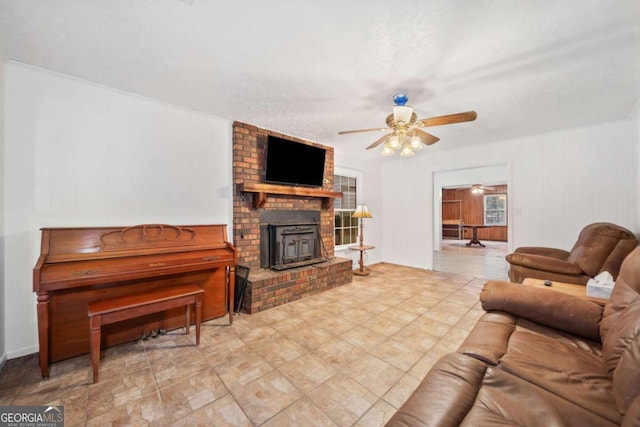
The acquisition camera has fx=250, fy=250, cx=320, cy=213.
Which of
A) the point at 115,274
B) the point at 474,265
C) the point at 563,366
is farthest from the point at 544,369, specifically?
the point at 474,265

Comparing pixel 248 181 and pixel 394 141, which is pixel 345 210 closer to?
pixel 248 181

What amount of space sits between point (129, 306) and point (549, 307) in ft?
9.62

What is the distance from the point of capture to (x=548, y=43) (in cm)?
175

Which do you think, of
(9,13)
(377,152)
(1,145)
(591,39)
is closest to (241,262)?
(1,145)

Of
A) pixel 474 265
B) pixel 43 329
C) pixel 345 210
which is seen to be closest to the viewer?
pixel 43 329

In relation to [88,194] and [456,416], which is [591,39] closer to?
[456,416]

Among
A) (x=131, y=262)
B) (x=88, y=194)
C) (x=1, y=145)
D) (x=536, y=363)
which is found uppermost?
(x=1, y=145)

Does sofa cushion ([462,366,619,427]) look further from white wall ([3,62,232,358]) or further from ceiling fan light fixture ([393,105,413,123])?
white wall ([3,62,232,358])

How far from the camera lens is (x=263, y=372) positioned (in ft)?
6.12

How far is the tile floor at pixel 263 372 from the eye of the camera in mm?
1498

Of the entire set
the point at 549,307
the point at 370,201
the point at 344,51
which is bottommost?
the point at 549,307

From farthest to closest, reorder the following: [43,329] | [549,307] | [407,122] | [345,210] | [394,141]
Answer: [345,210] → [394,141] → [407,122] → [43,329] → [549,307]

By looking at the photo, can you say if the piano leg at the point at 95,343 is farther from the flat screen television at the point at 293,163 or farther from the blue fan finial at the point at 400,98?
the blue fan finial at the point at 400,98

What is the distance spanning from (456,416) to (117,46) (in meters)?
2.92
